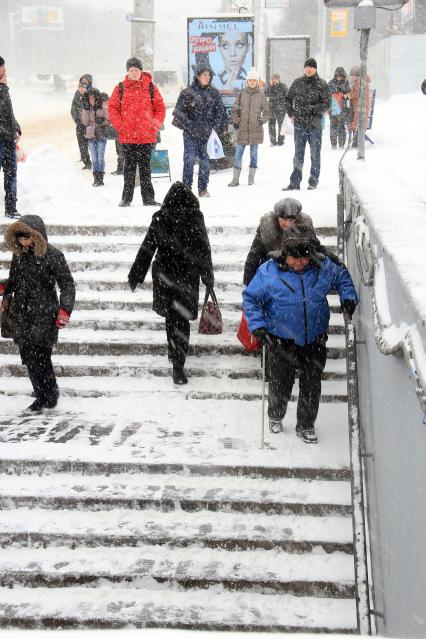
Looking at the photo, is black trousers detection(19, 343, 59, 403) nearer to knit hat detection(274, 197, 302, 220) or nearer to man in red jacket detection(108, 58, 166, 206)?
knit hat detection(274, 197, 302, 220)

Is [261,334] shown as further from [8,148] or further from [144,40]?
[144,40]

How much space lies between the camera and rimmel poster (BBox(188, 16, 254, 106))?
1314cm

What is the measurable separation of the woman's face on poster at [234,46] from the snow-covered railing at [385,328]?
28.8 ft

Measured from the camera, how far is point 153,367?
260 inches

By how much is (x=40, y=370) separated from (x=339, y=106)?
1177 centimetres

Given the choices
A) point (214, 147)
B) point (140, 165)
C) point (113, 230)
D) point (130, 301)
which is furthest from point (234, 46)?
point (130, 301)

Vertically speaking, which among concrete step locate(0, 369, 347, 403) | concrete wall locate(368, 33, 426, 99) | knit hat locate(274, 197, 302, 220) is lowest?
concrete step locate(0, 369, 347, 403)

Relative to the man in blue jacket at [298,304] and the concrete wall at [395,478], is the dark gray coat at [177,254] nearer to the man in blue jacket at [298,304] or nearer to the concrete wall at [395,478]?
the man in blue jacket at [298,304]

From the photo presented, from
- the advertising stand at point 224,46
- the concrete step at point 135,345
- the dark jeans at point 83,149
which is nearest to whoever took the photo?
the concrete step at point 135,345

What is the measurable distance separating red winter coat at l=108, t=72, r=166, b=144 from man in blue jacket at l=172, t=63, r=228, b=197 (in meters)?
0.57

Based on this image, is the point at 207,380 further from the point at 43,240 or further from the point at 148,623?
the point at 148,623

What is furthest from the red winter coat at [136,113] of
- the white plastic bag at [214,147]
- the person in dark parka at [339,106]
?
the person in dark parka at [339,106]

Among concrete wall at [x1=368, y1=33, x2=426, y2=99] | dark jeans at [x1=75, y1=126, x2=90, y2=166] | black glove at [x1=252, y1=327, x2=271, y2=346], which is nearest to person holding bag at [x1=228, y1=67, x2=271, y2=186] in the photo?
dark jeans at [x1=75, y1=126, x2=90, y2=166]

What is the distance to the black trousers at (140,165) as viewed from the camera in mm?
9430
